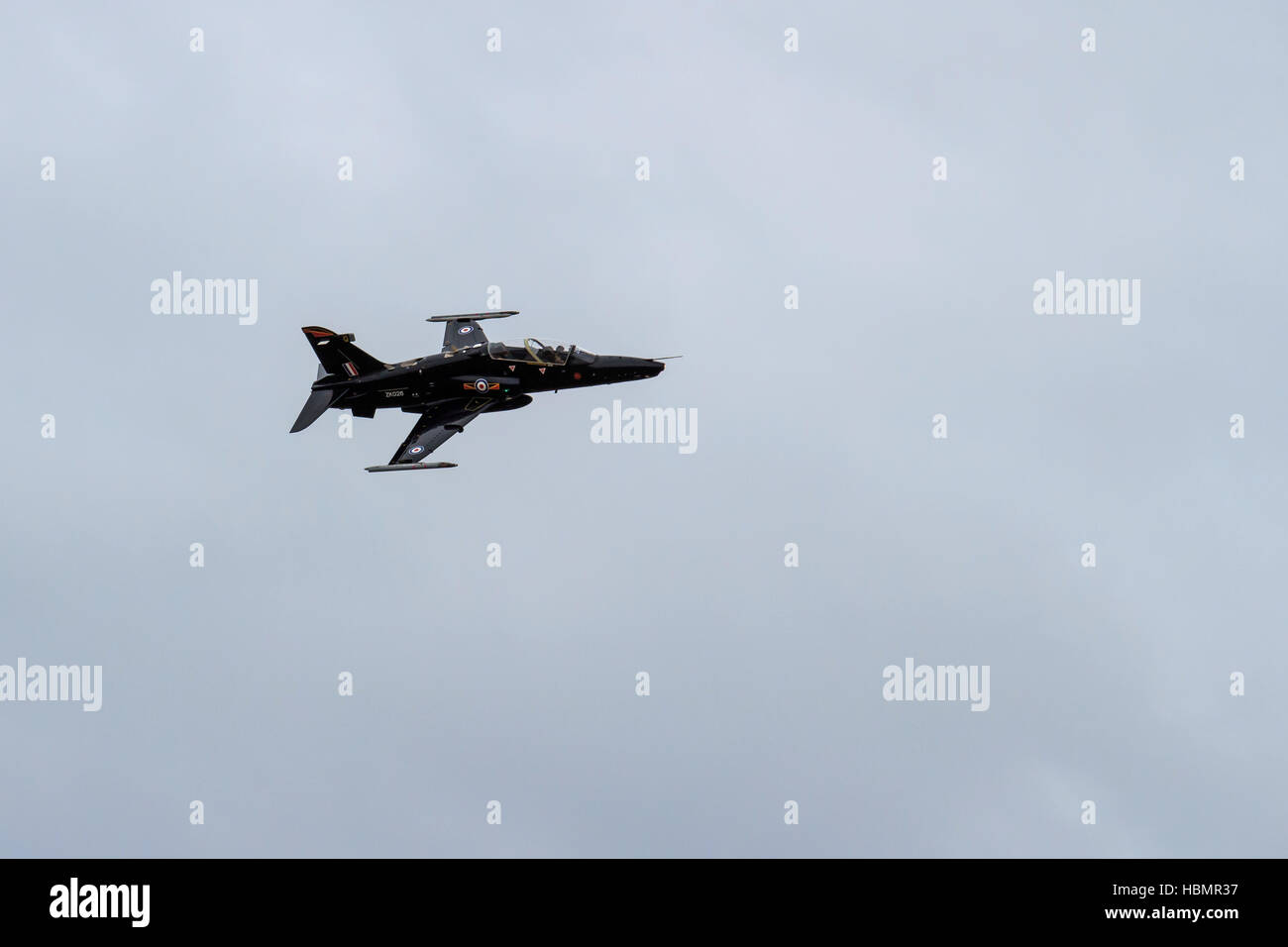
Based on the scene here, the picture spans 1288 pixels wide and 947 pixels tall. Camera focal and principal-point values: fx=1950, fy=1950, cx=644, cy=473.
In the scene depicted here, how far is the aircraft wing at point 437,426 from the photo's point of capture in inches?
4065

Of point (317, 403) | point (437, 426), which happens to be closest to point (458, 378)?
point (437, 426)

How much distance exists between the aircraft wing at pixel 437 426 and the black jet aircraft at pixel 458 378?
54mm

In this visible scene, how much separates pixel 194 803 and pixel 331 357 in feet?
83.3

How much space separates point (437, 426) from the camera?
105125 mm

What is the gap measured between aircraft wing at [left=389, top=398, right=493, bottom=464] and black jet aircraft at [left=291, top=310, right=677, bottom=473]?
0.18 ft

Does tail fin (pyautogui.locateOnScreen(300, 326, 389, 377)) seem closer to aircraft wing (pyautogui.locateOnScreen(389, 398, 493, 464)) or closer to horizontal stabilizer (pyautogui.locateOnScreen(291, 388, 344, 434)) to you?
horizontal stabilizer (pyautogui.locateOnScreen(291, 388, 344, 434))

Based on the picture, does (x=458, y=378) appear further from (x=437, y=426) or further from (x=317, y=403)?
(x=317, y=403)

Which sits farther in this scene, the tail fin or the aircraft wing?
the tail fin

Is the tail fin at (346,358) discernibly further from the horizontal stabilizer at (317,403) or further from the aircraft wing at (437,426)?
the aircraft wing at (437,426)

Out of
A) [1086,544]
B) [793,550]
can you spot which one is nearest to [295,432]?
[793,550]

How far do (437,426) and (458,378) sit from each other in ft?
9.64

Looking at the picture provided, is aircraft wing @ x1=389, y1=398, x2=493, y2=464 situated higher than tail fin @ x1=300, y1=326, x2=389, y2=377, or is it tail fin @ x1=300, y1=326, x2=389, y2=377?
tail fin @ x1=300, y1=326, x2=389, y2=377

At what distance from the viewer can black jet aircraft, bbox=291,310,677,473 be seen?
348ft

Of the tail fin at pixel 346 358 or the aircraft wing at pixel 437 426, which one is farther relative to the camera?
the tail fin at pixel 346 358
